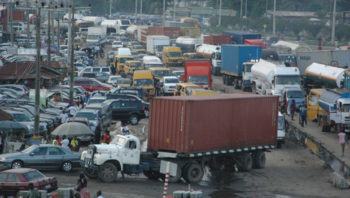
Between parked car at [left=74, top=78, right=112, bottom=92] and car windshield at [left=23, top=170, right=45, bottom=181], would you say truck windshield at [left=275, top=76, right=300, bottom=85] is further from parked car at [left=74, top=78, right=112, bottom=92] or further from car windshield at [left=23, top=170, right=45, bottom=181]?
car windshield at [left=23, top=170, right=45, bottom=181]

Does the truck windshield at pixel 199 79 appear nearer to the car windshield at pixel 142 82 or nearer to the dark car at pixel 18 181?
the car windshield at pixel 142 82

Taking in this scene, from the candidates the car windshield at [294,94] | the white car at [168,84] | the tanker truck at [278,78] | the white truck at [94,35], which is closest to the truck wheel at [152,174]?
the car windshield at [294,94]

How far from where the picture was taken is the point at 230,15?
169875 millimetres

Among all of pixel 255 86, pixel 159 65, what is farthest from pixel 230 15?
pixel 255 86

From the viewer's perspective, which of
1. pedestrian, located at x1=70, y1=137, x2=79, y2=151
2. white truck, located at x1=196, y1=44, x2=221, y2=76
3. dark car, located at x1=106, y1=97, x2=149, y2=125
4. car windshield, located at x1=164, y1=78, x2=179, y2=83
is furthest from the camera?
white truck, located at x1=196, y1=44, x2=221, y2=76

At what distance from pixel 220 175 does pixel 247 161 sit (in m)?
1.28

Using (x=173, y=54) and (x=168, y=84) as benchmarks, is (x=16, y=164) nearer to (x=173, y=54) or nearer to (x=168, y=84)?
(x=168, y=84)

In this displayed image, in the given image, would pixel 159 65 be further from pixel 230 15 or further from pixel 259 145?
pixel 230 15

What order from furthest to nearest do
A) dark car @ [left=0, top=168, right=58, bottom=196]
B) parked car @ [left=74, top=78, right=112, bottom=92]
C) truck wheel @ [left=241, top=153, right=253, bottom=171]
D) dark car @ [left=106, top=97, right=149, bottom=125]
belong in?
parked car @ [left=74, top=78, right=112, bottom=92] < dark car @ [left=106, top=97, right=149, bottom=125] < truck wheel @ [left=241, top=153, right=253, bottom=171] < dark car @ [left=0, top=168, right=58, bottom=196]

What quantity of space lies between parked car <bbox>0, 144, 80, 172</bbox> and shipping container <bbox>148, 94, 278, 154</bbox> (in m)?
3.15

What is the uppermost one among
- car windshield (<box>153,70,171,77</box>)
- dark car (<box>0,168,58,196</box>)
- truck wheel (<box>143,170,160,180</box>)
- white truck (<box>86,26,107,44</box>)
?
white truck (<box>86,26,107,44</box>)

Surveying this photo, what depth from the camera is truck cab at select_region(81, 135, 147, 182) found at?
90.4 feet

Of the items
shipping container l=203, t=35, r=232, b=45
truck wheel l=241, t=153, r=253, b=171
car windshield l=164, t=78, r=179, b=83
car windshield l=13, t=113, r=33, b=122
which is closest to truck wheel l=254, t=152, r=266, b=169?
truck wheel l=241, t=153, r=253, b=171

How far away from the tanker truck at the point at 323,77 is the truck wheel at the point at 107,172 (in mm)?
28982
